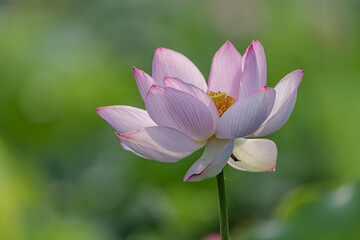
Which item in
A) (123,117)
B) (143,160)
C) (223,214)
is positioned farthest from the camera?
(143,160)

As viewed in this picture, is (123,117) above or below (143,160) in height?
above

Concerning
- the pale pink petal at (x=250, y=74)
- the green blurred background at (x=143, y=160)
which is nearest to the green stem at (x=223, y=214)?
the pale pink petal at (x=250, y=74)

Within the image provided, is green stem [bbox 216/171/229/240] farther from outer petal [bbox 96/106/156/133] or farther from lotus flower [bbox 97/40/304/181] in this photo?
outer petal [bbox 96/106/156/133]

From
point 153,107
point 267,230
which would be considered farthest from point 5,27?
point 153,107

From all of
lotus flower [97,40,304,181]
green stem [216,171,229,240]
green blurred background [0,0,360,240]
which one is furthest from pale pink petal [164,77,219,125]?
green blurred background [0,0,360,240]

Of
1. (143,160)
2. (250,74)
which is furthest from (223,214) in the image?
(143,160)

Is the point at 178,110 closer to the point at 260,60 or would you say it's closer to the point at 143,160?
the point at 260,60
